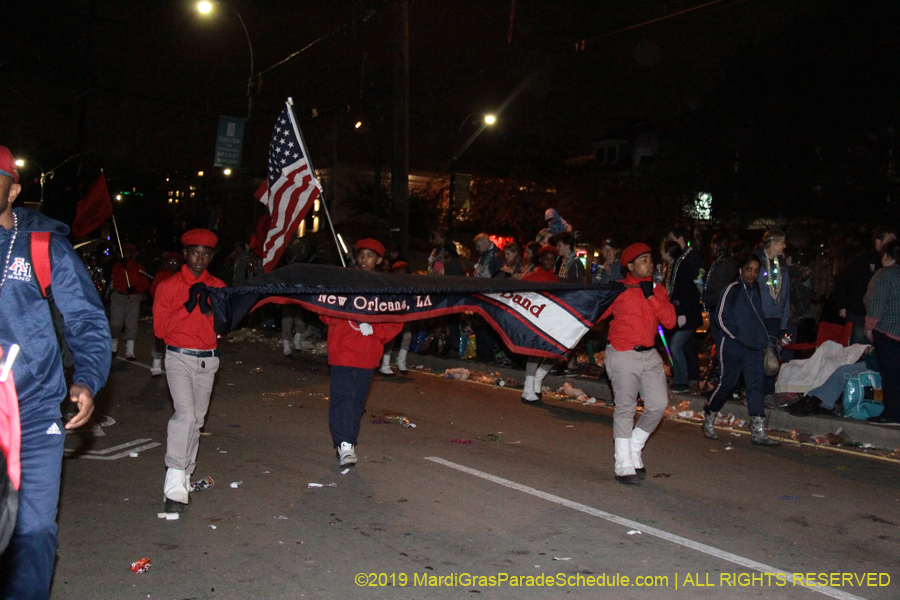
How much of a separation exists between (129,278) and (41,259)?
11.5m

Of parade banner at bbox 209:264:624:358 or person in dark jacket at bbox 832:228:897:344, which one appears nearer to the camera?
parade banner at bbox 209:264:624:358

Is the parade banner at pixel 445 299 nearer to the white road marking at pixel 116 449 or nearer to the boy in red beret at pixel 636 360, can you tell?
the boy in red beret at pixel 636 360

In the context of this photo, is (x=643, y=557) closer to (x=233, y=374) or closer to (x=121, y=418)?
(x=121, y=418)

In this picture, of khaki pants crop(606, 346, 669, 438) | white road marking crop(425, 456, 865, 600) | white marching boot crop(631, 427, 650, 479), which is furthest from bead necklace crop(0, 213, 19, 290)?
white marching boot crop(631, 427, 650, 479)

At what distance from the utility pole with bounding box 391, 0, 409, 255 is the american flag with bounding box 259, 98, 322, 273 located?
7.24 m

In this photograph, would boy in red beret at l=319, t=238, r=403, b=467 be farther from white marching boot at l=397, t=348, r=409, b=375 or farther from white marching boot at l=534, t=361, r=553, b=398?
white marching boot at l=397, t=348, r=409, b=375

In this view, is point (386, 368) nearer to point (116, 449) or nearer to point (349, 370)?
point (116, 449)

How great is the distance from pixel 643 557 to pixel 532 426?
4504 mm

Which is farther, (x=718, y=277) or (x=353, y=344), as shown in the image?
(x=718, y=277)

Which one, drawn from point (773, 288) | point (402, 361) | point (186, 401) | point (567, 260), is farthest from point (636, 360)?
point (402, 361)

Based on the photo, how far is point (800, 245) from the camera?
22.2 meters

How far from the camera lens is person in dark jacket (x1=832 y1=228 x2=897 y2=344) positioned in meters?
10.8

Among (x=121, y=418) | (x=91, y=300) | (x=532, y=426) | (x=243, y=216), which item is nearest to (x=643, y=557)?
(x=91, y=300)

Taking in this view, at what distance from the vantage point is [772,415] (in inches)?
390
